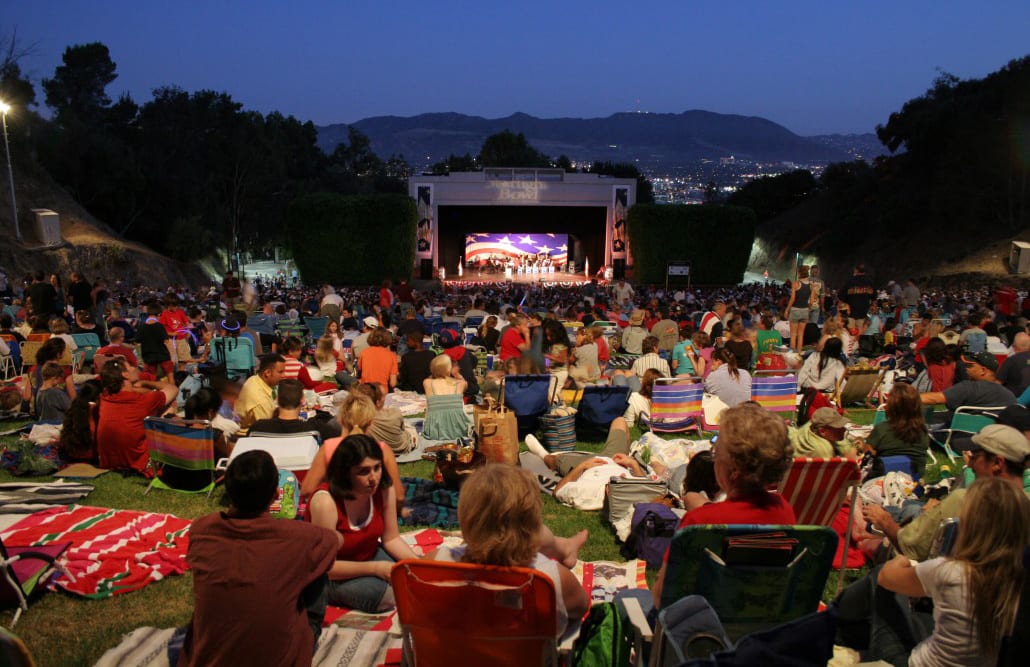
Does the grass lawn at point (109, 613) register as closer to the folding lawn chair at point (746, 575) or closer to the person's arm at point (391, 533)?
the person's arm at point (391, 533)

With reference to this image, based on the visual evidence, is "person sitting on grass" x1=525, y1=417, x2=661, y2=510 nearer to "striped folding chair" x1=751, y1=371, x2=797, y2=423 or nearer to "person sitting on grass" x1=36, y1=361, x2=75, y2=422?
"striped folding chair" x1=751, y1=371, x2=797, y2=423

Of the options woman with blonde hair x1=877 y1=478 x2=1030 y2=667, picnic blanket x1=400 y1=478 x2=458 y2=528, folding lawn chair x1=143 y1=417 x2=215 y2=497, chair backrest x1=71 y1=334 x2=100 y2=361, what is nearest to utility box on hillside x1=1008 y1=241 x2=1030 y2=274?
picnic blanket x1=400 y1=478 x2=458 y2=528

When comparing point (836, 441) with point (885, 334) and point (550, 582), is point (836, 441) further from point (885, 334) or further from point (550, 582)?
point (885, 334)

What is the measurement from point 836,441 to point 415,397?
15.9 feet

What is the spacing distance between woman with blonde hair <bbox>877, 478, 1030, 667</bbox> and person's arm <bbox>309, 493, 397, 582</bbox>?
2246 mm

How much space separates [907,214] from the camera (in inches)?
1427

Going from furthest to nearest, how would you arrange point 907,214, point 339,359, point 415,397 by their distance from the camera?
point 907,214 → point 339,359 → point 415,397

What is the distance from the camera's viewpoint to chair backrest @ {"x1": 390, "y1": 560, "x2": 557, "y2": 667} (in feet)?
7.34

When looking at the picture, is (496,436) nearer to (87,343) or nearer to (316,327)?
(87,343)

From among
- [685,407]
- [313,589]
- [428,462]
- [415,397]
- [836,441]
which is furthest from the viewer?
[415,397]

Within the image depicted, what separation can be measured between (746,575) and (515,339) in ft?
20.8

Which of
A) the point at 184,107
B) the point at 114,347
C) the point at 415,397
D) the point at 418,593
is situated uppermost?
the point at 184,107

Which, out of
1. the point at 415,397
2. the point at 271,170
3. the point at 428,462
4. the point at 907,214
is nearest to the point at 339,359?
the point at 415,397

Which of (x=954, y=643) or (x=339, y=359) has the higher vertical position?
(x=954, y=643)
